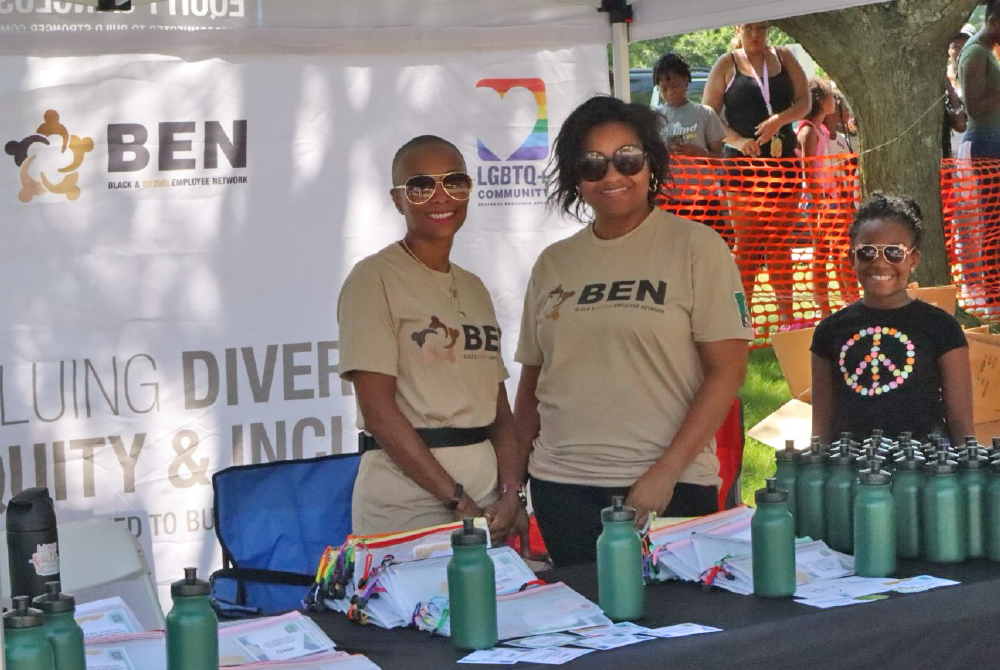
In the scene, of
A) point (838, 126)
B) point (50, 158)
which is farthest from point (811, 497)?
point (838, 126)

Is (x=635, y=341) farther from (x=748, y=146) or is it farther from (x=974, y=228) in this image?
(x=974, y=228)

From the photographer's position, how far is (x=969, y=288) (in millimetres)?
7445

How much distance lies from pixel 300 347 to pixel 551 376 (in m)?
1.23

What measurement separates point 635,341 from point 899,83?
4.57 metres

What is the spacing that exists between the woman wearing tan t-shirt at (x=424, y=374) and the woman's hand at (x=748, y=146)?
472 centimetres

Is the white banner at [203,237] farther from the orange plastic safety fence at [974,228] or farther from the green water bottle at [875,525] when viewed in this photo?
the orange plastic safety fence at [974,228]

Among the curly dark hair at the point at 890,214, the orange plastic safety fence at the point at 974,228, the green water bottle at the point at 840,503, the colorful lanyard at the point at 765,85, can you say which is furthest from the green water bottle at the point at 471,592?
the orange plastic safety fence at the point at 974,228

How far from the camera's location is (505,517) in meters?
2.84

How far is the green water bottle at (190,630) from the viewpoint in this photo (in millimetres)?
1700

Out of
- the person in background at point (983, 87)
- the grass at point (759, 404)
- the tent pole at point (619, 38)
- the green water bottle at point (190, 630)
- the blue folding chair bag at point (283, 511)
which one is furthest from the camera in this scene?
the person in background at point (983, 87)

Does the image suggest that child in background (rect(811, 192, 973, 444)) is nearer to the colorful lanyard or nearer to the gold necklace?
the gold necklace

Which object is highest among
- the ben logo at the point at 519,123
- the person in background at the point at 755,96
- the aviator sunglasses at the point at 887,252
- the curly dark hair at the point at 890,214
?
the person in background at the point at 755,96

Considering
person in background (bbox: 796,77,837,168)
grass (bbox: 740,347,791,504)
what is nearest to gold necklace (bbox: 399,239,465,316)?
grass (bbox: 740,347,791,504)

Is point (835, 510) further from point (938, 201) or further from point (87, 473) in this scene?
point (938, 201)
